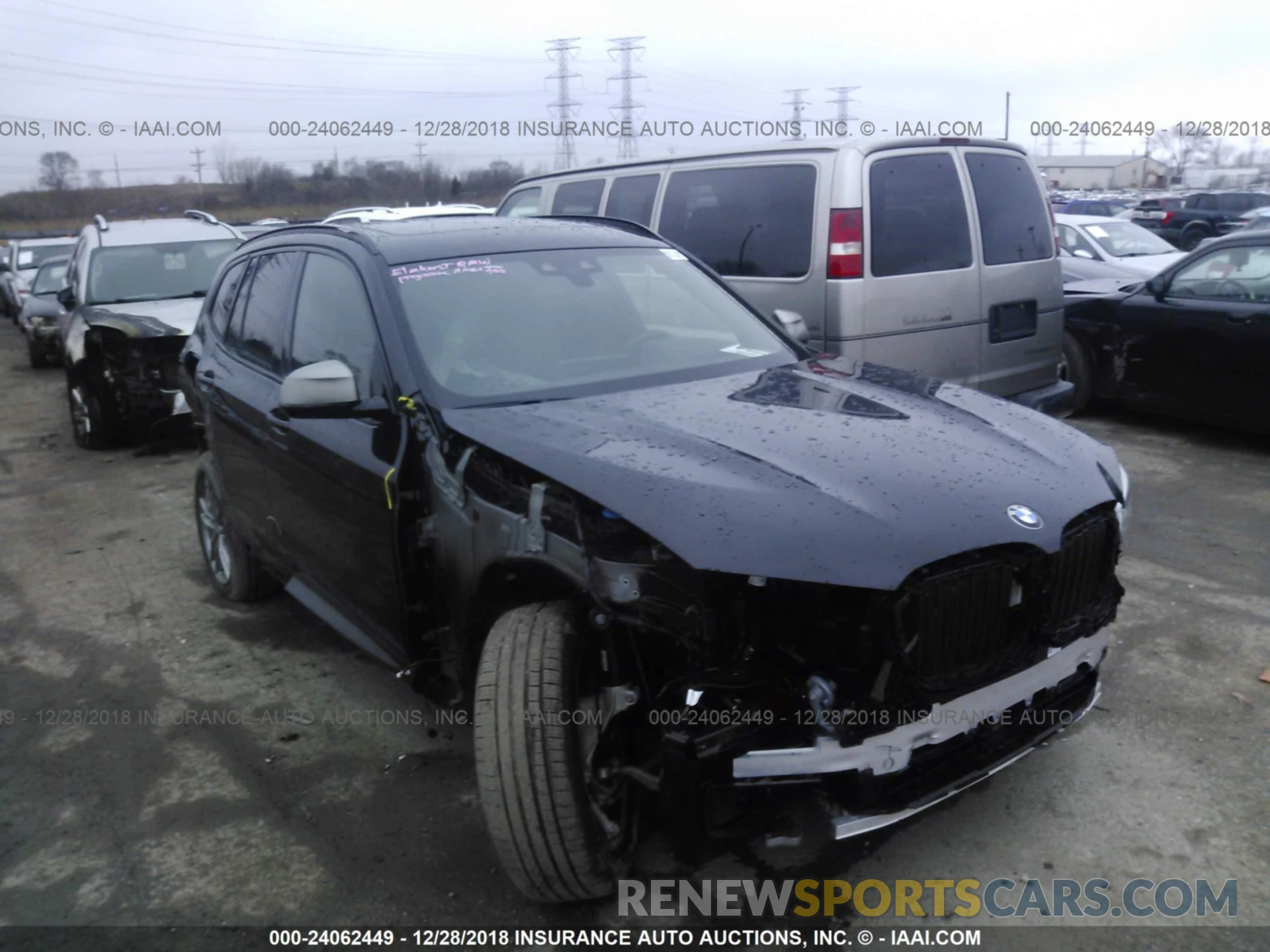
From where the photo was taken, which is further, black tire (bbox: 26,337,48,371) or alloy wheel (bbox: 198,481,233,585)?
black tire (bbox: 26,337,48,371)

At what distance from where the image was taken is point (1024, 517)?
2686 millimetres

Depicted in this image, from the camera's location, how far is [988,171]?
21.2ft

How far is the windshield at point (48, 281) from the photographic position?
15445 millimetres

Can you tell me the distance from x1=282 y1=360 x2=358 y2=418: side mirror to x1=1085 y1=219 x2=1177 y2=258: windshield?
34.6 ft

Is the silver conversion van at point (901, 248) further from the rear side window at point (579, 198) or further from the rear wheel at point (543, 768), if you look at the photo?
the rear wheel at point (543, 768)

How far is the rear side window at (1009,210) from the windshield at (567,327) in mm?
2750

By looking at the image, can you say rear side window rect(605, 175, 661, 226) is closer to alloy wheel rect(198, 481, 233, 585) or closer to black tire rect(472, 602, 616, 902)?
alloy wheel rect(198, 481, 233, 585)

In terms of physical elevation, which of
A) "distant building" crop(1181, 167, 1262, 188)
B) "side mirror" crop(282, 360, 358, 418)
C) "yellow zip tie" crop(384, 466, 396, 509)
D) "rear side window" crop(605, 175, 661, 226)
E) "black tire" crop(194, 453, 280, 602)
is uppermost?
"distant building" crop(1181, 167, 1262, 188)

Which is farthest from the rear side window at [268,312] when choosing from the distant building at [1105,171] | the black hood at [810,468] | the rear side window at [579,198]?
the distant building at [1105,171]

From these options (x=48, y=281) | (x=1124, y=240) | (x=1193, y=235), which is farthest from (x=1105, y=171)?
(x=48, y=281)

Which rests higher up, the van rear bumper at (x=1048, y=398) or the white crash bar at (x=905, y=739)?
the van rear bumper at (x=1048, y=398)

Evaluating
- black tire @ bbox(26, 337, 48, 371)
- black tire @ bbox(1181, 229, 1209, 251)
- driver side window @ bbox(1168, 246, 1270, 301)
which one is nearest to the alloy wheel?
driver side window @ bbox(1168, 246, 1270, 301)

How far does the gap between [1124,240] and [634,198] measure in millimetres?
7518

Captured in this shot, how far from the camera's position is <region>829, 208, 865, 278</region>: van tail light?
5.81 m
